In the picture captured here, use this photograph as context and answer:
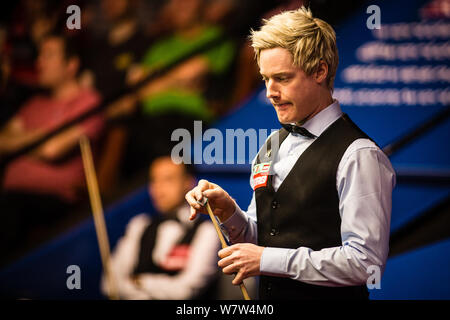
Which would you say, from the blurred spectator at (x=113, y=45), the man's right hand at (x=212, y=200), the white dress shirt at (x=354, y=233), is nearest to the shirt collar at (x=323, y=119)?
the white dress shirt at (x=354, y=233)

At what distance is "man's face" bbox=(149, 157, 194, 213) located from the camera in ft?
10.7

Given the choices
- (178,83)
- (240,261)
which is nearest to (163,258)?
(178,83)

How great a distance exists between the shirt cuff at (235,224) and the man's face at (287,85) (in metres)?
0.33

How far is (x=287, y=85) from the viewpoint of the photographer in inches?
59.3

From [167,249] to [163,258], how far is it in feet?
0.20

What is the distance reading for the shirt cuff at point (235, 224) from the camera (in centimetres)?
161

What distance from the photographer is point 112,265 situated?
10.8 ft

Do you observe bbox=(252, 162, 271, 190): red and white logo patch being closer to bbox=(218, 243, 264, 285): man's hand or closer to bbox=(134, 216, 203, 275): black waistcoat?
bbox=(218, 243, 264, 285): man's hand

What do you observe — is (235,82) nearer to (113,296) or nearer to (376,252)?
(113,296)

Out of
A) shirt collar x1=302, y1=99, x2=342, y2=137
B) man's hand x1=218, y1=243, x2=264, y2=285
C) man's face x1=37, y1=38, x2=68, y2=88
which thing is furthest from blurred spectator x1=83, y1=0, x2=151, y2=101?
man's hand x1=218, y1=243, x2=264, y2=285
